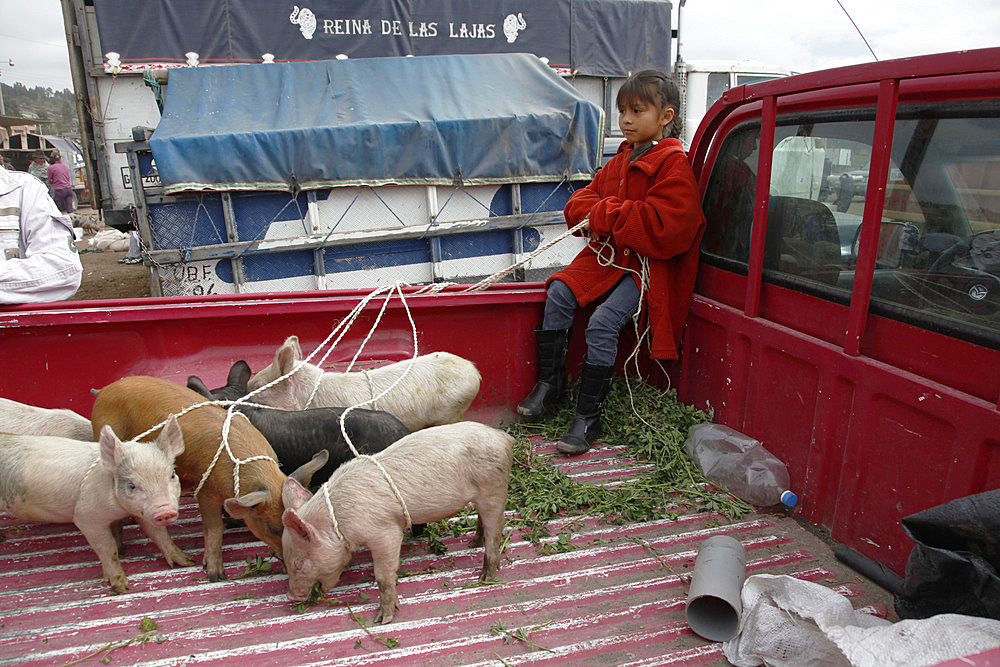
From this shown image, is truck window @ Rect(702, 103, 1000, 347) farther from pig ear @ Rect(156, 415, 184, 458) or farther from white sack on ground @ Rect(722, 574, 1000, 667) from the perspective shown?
pig ear @ Rect(156, 415, 184, 458)

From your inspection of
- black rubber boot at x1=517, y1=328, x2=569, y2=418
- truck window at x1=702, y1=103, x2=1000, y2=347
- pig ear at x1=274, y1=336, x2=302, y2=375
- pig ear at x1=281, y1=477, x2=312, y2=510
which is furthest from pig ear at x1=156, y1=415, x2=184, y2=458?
truck window at x1=702, y1=103, x2=1000, y2=347

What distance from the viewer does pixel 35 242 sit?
414cm

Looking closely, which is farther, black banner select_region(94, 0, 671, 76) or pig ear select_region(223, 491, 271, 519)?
black banner select_region(94, 0, 671, 76)

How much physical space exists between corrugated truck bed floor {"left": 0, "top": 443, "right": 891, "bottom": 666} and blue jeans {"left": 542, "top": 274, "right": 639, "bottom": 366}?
109cm

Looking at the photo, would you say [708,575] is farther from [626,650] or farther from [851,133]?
[851,133]

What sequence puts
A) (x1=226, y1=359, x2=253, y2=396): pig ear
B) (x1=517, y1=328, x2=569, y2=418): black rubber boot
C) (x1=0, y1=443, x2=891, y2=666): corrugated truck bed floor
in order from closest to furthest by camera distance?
1. (x1=0, y1=443, x2=891, y2=666): corrugated truck bed floor
2. (x1=226, y1=359, x2=253, y2=396): pig ear
3. (x1=517, y1=328, x2=569, y2=418): black rubber boot

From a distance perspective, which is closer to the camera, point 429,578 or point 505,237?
point 429,578

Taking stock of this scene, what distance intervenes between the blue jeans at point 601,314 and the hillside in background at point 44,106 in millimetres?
53242

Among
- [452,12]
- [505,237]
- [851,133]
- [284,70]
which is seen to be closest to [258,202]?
[284,70]

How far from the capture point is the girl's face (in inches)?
155

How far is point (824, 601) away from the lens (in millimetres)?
2359

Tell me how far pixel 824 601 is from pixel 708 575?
1.37 ft

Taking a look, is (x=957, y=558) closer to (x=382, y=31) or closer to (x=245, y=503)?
(x=245, y=503)

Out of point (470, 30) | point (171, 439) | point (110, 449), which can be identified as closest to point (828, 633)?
point (171, 439)
